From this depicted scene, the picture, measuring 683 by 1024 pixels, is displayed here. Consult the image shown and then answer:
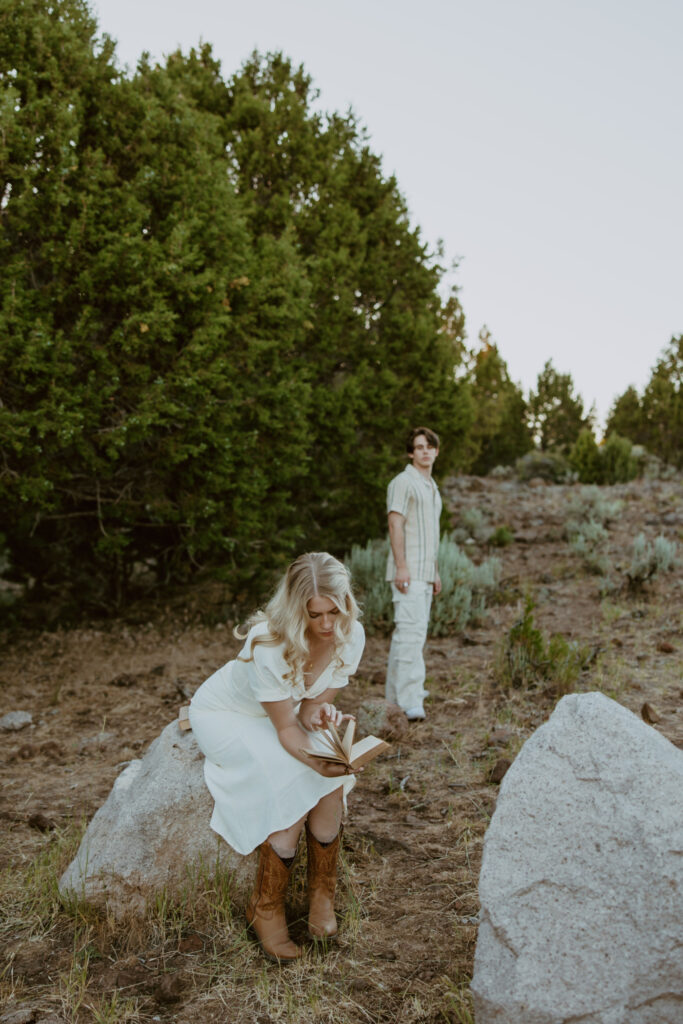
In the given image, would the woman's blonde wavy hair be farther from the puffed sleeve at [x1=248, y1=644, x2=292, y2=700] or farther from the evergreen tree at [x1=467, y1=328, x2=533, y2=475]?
the evergreen tree at [x1=467, y1=328, x2=533, y2=475]

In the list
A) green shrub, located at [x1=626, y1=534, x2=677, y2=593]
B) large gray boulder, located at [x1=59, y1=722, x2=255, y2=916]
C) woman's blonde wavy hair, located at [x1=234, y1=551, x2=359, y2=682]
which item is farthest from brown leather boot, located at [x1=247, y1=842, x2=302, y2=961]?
green shrub, located at [x1=626, y1=534, x2=677, y2=593]

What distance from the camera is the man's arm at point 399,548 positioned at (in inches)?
199

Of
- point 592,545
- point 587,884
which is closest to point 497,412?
point 592,545

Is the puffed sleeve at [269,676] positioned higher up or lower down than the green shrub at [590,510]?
lower down

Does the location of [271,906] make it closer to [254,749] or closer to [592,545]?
[254,749]

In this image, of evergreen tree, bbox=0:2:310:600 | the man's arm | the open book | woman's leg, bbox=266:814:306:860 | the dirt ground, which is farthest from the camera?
evergreen tree, bbox=0:2:310:600

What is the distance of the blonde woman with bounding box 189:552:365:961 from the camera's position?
277cm

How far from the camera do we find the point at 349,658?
3.12m

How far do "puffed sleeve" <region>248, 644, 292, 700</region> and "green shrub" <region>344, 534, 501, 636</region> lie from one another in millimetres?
4002

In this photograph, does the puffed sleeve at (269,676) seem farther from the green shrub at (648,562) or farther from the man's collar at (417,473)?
the green shrub at (648,562)

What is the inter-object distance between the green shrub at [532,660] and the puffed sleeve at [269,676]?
281cm

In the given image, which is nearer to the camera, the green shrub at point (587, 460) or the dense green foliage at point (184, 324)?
the dense green foliage at point (184, 324)

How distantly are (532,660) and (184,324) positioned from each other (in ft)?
11.4

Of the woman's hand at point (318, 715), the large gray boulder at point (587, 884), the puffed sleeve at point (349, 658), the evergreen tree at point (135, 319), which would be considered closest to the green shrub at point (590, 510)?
the evergreen tree at point (135, 319)
